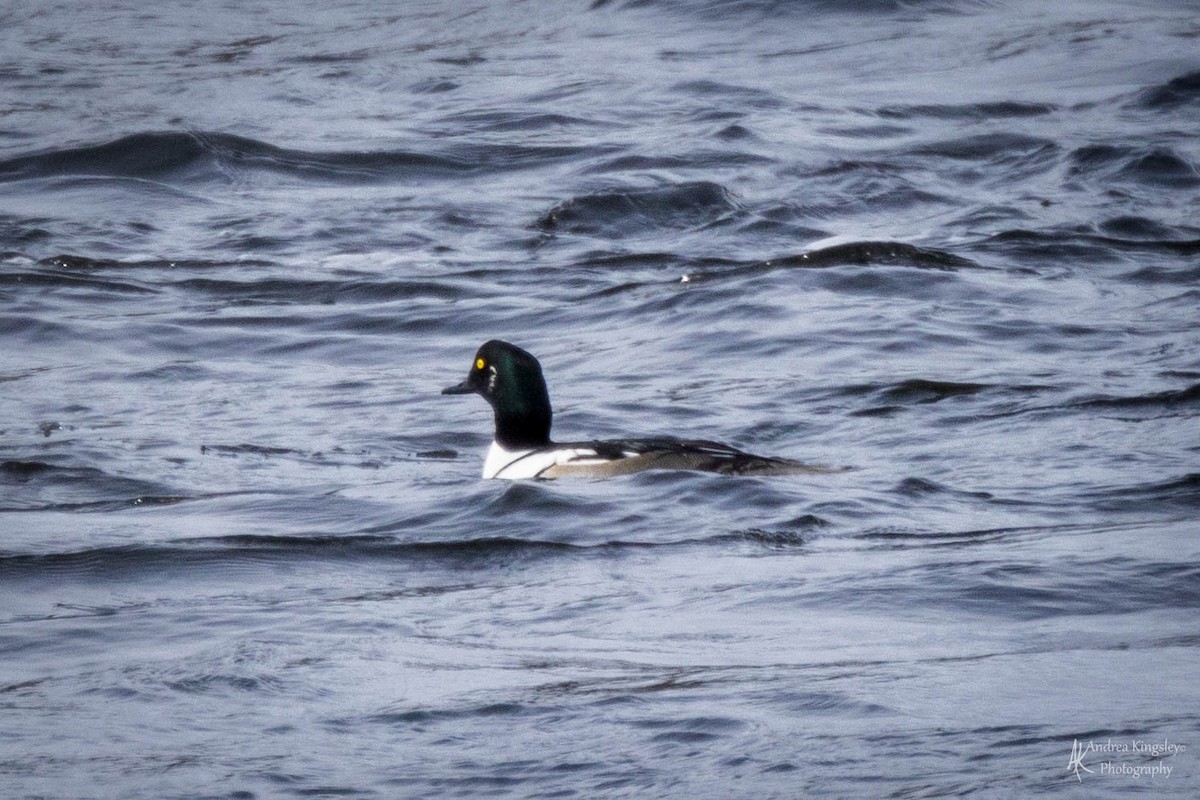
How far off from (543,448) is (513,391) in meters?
0.36

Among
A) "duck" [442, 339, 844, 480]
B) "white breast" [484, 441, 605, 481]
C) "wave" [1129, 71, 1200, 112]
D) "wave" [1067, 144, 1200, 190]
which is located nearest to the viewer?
"duck" [442, 339, 844, 480]

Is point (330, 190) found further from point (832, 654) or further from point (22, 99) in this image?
point (832, 654)

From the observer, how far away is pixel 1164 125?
56.0ft

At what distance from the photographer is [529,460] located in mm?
9641

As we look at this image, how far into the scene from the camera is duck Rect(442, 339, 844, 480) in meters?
9.08

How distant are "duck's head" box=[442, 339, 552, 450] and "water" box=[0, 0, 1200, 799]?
0.41 metres

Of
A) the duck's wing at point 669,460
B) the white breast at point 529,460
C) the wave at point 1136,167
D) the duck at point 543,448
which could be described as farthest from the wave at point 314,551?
the wave at point 1136,167

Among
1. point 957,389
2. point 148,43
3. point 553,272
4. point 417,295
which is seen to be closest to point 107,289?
point 417,295

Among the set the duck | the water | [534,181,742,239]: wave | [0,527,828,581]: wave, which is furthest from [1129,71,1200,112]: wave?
[0,527,828,581]: wave

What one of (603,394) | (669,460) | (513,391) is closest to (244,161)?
(603,394)

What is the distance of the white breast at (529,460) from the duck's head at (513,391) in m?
0.08

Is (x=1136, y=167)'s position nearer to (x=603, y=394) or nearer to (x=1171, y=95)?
→ (x=1171, y=95)

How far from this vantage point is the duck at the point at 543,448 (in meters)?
9.08

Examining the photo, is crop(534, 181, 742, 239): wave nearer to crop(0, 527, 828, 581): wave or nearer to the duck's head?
the duck's head
